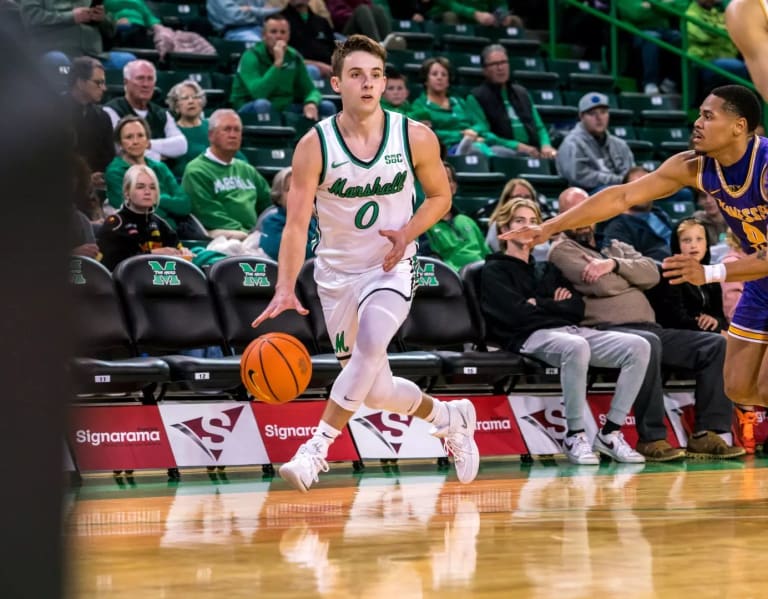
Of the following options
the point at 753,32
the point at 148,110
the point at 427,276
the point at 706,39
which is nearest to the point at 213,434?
the point at 427,276

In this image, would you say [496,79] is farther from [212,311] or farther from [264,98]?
[212,311]

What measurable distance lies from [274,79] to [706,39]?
20.1 feet

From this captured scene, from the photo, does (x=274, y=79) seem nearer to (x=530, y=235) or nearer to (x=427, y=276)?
(x=427, y=276)

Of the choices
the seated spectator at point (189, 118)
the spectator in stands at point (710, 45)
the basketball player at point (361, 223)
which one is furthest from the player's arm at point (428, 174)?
the spectator in stands at point (710, 45)

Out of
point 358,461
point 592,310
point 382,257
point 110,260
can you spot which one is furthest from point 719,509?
point 110,260

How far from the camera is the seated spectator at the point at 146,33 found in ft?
39.0

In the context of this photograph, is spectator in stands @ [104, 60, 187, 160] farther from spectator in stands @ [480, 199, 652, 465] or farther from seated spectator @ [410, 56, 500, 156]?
spectator in stands @ [480, 199, 652, 465]

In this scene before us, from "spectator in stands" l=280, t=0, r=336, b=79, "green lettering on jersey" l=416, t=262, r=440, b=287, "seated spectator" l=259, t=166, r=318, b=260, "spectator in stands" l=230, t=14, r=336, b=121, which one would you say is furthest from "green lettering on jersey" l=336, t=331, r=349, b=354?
"spectator in stands" l=280, t=0, r=336, b=79

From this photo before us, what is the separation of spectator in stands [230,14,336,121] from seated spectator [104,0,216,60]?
84cm

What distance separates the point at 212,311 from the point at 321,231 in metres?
2.18

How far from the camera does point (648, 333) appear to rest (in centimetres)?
879

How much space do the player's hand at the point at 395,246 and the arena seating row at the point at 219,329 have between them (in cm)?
199

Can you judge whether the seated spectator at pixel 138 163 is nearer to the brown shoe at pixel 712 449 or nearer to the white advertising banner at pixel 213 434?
the white advertising banner at pixel 213 434

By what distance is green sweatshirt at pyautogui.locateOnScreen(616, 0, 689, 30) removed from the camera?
50.3ft
